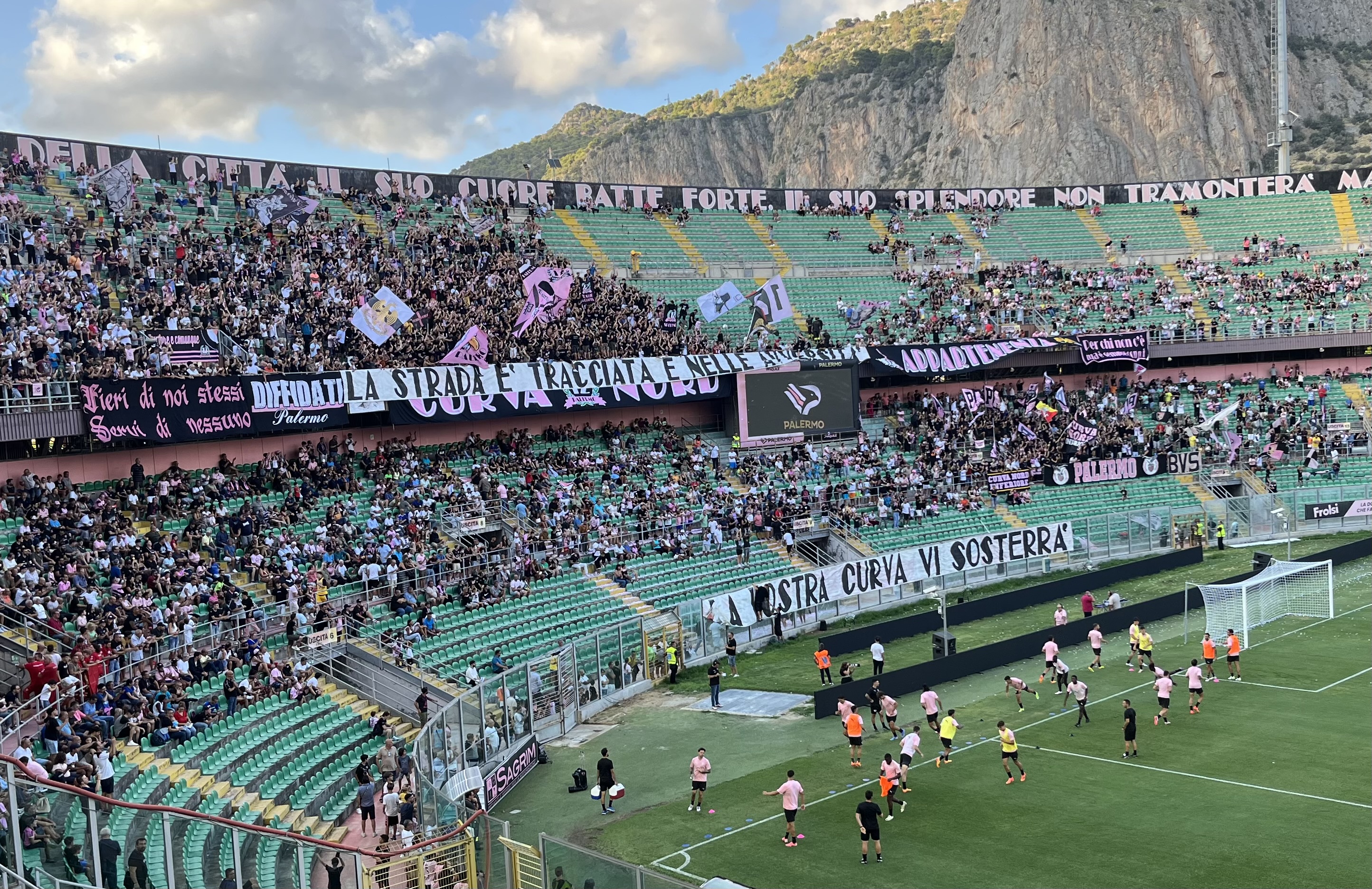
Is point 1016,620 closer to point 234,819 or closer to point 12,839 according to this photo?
point 234,819

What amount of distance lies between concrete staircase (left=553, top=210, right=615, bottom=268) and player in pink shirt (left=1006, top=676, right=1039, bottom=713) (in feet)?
97.6

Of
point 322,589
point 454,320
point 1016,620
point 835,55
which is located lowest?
point 1016,620

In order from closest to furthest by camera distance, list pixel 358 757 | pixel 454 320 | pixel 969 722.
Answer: pixel 358 757, pixel 969 722, pixel 454 320

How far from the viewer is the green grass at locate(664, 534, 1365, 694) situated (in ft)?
115

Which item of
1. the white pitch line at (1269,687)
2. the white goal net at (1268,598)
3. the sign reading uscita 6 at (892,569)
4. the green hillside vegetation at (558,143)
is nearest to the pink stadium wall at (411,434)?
the sign reading uscita 6 at (892,569)

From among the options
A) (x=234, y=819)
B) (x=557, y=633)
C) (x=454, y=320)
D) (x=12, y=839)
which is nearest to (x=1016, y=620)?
(x=557, y=633)

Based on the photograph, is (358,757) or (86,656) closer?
(86,656)

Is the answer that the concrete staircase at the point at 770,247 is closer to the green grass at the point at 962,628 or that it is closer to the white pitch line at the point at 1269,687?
the green grass at the point at 962,628

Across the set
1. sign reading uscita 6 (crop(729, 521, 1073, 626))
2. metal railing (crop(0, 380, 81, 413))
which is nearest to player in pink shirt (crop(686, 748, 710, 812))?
sign reading uscita 6 (crop(729, 521, 1073, 626))

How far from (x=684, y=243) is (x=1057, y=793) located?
133ft

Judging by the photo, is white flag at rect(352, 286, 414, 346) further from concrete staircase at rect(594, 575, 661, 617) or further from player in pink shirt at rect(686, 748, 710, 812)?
player in pink shirt at rect(686, 748, 710, 812)

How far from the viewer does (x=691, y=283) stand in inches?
2293

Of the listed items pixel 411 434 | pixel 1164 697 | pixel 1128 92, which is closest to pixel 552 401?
pixel 411 434

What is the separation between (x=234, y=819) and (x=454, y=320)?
2604 cm
